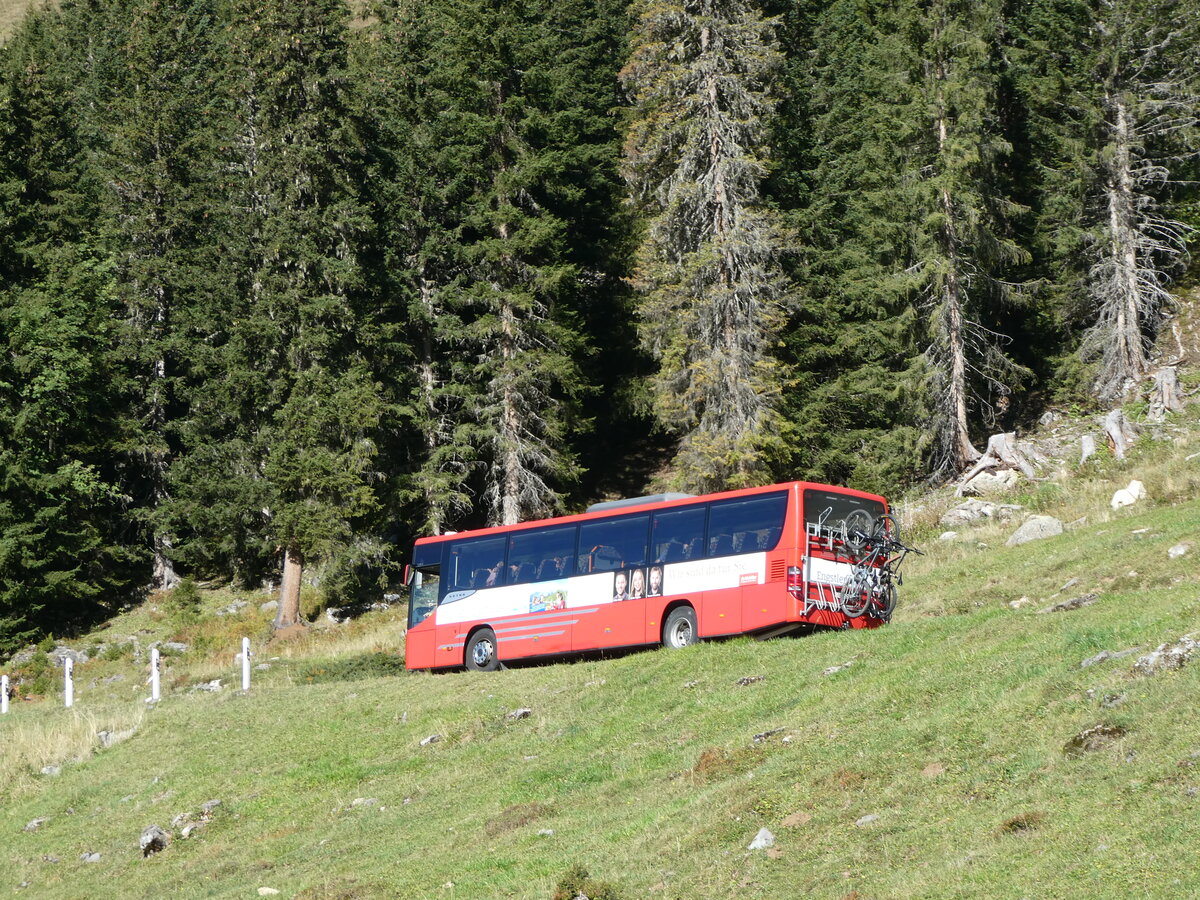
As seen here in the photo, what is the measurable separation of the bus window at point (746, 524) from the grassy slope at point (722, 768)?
2190 millimetres

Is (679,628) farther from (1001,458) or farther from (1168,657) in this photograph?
(1001,458)

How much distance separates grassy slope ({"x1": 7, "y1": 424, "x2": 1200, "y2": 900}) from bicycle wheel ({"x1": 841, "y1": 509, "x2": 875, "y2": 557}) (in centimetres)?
139

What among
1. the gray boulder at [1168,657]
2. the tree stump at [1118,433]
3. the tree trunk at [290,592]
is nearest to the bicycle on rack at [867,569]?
the gray boulder at [1168,657]

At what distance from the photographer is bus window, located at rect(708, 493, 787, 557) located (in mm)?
22875

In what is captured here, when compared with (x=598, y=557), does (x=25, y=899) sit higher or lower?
lower

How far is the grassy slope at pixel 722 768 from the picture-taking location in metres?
10.3

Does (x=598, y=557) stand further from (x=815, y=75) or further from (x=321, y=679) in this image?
(x=815, y=75)

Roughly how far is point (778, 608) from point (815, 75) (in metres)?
36.8

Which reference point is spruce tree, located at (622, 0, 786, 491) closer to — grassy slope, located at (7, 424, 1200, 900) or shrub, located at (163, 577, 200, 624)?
grassy slope, located at (7, 424, 1200, 900)

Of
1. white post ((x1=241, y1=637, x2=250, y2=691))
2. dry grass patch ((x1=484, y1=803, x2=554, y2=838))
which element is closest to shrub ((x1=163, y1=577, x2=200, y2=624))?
white post ((x1=241, y1=637, x2=250, y2=691))

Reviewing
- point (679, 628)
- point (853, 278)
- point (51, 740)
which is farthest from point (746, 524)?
point (853, 278)

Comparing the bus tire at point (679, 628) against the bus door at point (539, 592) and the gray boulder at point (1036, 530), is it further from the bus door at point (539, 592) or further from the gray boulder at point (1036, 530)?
the gray boulder at point (1036, 530)

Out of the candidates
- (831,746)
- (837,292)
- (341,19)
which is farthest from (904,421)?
(831,746)

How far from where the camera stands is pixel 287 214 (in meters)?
42.9
